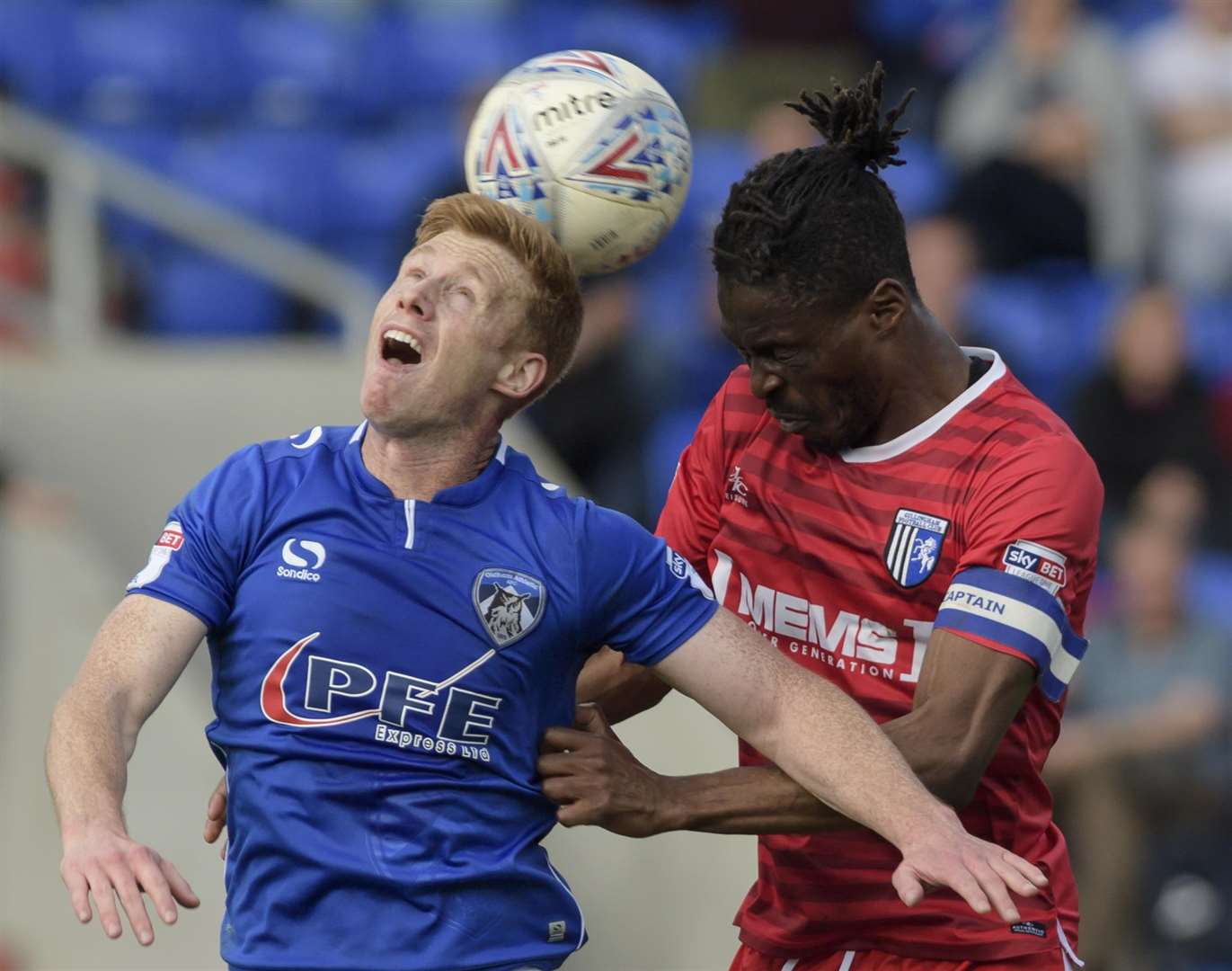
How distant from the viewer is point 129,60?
1066 centimetres

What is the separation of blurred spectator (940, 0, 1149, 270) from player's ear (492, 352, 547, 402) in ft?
18.6

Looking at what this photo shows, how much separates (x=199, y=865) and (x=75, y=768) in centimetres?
374

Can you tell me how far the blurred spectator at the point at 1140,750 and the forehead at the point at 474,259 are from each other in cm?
430

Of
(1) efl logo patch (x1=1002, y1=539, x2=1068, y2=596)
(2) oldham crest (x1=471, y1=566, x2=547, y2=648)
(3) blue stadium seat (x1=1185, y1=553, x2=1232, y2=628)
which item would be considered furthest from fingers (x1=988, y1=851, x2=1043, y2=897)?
(3) blue stadium seat (x1=1185, y1=553, x2=1232, y2=628)

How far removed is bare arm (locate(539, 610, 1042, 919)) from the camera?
3.17 m

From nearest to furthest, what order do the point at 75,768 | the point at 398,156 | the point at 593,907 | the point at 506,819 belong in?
the point at 75,768
the point at 506,819
the point at 593,907
the point at 398,156

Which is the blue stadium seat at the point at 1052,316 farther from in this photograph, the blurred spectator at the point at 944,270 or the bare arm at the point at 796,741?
the bare arm at the point at 796,741

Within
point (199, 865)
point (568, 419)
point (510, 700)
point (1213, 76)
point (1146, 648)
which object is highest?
point (1213, 76)

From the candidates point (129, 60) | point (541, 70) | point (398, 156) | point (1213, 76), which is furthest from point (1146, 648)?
point (129, 60)

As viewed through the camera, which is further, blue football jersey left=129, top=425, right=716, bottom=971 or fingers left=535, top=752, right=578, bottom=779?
fingers left=535, top=752, right=578, bottom=779

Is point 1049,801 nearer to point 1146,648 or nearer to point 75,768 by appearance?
point 75,768

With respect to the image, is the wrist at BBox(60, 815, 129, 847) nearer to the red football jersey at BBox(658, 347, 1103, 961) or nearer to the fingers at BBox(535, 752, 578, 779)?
the fingers at BBox(535, 752, 578, 779)

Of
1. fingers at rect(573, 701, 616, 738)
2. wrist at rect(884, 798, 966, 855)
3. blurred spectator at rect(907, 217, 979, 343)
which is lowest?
wrist at rect(884, 798, 966, 855)

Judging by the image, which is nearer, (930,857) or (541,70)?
(930,857)
